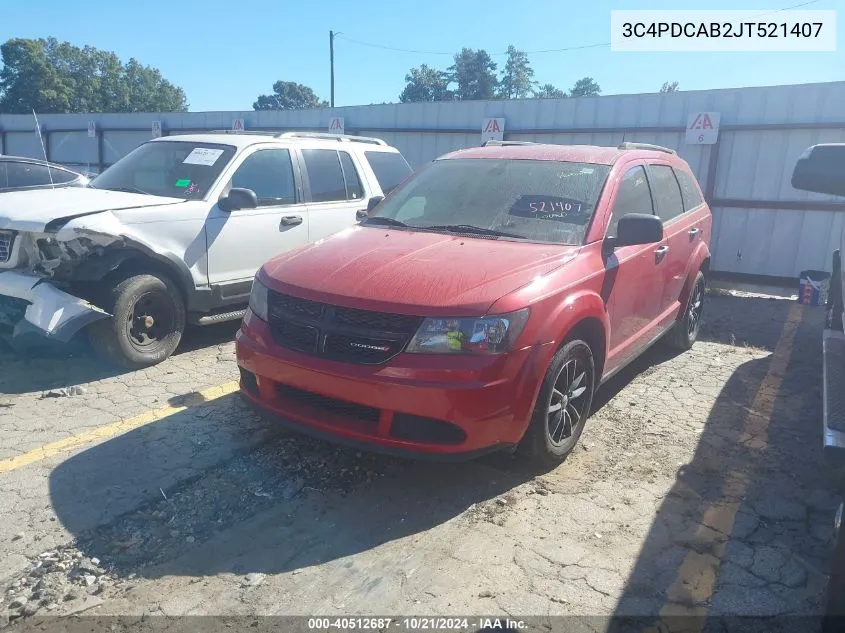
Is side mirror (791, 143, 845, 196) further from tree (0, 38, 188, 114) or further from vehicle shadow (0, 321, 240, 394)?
tree (0, 38, 188, 114)

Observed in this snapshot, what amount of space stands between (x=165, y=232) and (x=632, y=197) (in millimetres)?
3664

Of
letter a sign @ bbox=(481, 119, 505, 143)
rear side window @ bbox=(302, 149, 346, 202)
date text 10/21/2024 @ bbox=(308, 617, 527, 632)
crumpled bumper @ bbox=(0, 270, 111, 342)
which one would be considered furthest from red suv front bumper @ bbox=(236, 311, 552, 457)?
letter a sign @ bbox=(481, 119, 505, 143)

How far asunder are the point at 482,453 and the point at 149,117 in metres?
17.4

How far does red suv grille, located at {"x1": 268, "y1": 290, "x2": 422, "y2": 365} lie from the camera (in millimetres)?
3180

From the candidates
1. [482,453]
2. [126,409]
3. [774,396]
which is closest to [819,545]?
[482,453]

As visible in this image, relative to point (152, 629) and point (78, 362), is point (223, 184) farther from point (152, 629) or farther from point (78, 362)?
point (152, 629)

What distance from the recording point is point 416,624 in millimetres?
2521

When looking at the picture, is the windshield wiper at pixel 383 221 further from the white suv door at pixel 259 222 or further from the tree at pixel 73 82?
the tree at pixel 73 82

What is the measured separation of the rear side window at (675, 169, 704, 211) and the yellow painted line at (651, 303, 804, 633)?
197 centimetres

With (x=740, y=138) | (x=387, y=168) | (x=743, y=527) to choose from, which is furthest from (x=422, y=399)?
(x=740, y=138)

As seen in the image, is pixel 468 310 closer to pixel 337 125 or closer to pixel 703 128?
pixel 703 128

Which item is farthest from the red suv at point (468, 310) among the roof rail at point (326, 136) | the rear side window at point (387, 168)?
the rear side window at point (387, 168)

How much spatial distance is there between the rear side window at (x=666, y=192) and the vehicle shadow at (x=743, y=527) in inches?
60.1

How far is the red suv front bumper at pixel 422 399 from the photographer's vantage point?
121 inches
